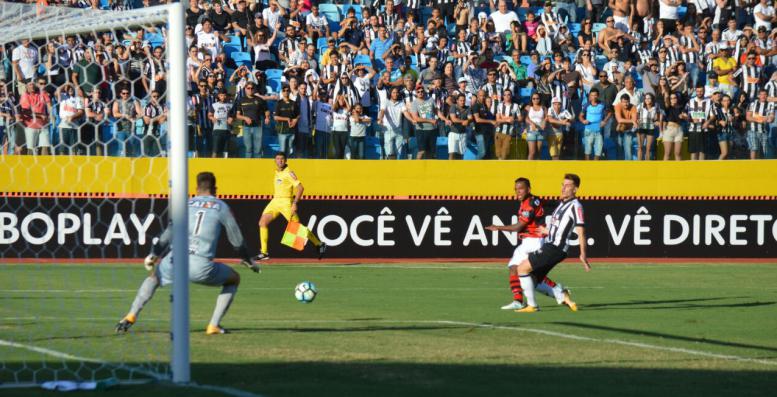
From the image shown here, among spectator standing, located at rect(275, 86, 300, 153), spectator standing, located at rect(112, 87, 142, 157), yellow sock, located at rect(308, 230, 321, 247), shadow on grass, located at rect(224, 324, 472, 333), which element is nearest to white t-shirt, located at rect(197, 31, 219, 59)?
spectator standing, located at rect(275, 86, 300, 153)

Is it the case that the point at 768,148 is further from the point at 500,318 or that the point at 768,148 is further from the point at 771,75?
the point at 500,318

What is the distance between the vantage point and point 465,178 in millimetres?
26984

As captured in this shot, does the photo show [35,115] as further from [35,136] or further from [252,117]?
[252,117]

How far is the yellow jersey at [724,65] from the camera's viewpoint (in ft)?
96.7

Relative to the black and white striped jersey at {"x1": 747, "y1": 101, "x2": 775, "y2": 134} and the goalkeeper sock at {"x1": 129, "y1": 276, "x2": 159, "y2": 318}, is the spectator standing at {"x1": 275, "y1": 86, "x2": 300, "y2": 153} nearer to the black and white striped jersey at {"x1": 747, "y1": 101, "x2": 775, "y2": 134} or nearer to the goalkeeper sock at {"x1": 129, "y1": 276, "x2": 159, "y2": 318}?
the black and white striped jersey at {"x1": 747, "y1": 101, "x2": 775, "y2": 134}

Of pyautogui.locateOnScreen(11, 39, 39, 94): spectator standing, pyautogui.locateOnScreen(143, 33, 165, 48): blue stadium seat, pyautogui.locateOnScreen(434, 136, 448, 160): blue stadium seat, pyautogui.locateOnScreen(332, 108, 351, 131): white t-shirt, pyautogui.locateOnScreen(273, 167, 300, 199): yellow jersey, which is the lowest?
pyautogui.locateOnScreen(273, 167, 300, 199): yellow jersey

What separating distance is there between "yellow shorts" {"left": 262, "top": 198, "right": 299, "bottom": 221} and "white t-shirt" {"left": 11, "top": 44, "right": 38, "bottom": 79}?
10201 mm

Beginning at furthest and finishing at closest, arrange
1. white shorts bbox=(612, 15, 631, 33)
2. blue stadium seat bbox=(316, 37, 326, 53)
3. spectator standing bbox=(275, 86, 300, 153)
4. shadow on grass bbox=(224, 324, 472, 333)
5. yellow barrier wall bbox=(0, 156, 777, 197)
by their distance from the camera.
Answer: white shorts bbox=(612, 15, 631, 33) → blue stadium seat bbox=(316, 37, 326, 53) → spectator standing bbox=(275, 86, 300, 153) → yellow barrier wall bbox=(0, 156, 777, 197) → shadow on grass bbox=(224, 324, 472, 333)

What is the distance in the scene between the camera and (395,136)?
88.9 ft

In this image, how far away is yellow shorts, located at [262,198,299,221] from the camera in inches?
988

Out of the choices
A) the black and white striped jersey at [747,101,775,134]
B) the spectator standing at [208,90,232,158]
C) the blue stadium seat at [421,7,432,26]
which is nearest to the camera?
the spectator standing at [208,90,232,158]

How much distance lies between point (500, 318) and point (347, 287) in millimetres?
5087

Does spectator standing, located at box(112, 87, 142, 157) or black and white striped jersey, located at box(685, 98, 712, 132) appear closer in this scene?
spectator standing, located at box(112, 87, 142, 157)

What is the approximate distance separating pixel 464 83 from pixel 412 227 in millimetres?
3678
